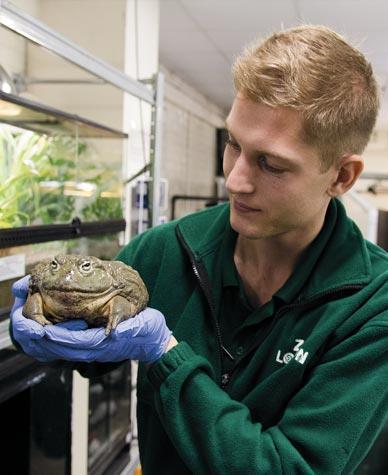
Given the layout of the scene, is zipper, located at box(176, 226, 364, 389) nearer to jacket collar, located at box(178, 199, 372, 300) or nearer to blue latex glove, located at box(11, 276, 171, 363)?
jacket collar, located at box(178, 199, 372, 300)

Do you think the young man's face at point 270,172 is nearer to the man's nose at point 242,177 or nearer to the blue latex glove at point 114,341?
the man's nose at point 242,177

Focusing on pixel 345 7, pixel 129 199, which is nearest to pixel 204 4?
pixel 345 7

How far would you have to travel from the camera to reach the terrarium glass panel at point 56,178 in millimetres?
1677

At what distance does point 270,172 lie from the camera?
1039 mm

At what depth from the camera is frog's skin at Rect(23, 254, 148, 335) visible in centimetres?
101

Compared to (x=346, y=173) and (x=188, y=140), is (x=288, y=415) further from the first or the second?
(x=188, y=140)

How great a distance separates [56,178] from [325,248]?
3.95ft

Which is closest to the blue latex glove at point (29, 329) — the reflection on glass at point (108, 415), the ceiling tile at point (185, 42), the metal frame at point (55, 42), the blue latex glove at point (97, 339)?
the blue latex glove at point (97, 339)

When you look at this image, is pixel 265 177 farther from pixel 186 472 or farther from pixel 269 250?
pixel 186 472

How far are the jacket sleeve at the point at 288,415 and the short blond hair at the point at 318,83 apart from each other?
40 centimetres

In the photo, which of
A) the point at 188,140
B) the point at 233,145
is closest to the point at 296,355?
the point at 233,145

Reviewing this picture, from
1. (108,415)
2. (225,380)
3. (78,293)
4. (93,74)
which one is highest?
(93,74)

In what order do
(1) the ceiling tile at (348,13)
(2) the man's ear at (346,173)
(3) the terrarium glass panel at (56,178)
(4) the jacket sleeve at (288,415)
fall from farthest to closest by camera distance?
(1) the ceiling tile at (348,13), (3) the terrarium glass panel at (56,178), (2) the man's ear at (346,173), (4) the jacket sleeve at (288,415)

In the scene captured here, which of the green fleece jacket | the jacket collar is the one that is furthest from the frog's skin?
the jacket collar
